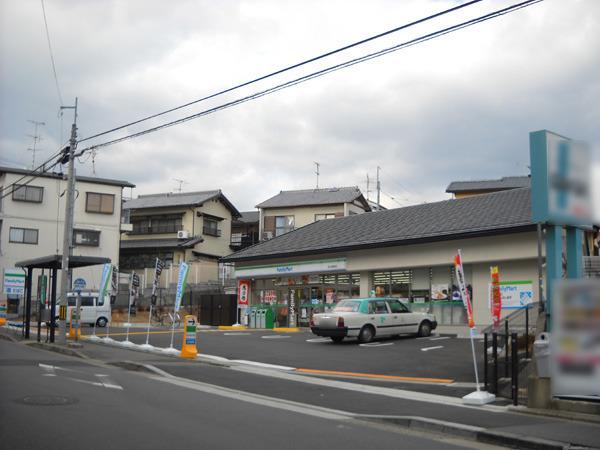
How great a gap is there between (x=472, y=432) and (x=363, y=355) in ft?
33.4

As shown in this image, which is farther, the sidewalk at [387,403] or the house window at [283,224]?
the house window at [283,224]

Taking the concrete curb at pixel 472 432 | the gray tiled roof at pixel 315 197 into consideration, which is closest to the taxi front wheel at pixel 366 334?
the concrete curb at pixel 472 432

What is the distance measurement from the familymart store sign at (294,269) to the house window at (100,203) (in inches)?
777

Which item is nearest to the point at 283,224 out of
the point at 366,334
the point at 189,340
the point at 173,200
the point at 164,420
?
the point at 173,200

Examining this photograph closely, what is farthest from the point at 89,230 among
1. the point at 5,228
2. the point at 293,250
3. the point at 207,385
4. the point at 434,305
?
the point at 207,385

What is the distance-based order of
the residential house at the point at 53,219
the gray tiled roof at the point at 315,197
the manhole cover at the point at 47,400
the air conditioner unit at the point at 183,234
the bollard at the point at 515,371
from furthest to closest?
1. the gray tiled roof at the point at 315,197
2. the air conditioner unit at the point at 183,234
3. the residential house at the point at 53,219
4. the bollard at the point at 515,371
5. the manhole cover at the point at 47,400

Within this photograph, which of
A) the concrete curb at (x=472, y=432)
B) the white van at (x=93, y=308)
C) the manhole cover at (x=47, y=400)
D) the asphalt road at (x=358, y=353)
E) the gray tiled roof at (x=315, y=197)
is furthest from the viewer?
the gray tiled roof at (x=315, y=197)

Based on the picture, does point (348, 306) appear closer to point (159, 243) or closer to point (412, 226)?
point (412, 226)

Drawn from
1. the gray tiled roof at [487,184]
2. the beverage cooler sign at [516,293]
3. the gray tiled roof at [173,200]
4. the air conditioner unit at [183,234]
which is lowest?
the beverage cooler sign at [516,293]

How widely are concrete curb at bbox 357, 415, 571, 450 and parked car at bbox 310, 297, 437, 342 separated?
1128 centimetres

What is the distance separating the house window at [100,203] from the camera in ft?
162

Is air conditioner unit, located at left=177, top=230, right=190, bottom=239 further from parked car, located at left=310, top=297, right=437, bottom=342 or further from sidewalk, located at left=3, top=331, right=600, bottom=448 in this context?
sidewalk, located at left=3, top=331, right=600, bottom=448

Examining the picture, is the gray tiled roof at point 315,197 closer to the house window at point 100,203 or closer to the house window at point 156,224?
the house window at point 156,224

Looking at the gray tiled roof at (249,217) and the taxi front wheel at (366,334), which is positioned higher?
the gray tiled roof at (249,217)
